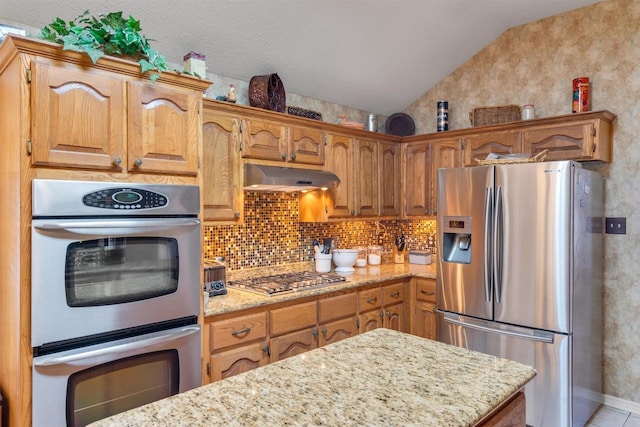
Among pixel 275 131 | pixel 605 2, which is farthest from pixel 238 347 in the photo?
pixel 605 2

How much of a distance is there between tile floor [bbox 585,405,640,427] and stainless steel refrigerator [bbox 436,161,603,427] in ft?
0.23

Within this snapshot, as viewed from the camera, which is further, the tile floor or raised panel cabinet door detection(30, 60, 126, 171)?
the tile floor

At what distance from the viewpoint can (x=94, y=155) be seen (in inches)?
74.4

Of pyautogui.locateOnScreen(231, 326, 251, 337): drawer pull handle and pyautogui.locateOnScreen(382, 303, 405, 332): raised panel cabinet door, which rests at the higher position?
pyautogui.locateOnScreen(231, 326, 251, 337): drawer pull handle

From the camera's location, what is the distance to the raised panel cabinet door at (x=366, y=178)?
3682 millimetres

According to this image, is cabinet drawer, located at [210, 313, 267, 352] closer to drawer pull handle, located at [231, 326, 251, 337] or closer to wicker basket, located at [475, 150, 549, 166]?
drawer pull handle, located at [231, 326, 251, 337]

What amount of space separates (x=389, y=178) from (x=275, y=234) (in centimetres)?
124

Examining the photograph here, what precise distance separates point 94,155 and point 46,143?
19cm

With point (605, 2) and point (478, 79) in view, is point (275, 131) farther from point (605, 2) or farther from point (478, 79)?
point (605, 2)

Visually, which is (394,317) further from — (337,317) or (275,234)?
(275,234)

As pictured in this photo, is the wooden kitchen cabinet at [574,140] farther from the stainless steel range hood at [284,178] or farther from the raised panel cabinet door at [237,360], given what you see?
the raised panel cabinet door at [237,360]

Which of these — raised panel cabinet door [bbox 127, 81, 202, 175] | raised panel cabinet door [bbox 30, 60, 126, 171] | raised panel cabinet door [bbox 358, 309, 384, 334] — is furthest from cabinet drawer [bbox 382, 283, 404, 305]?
raised panel cabinet door [bbox 30, 60, 126, 171]

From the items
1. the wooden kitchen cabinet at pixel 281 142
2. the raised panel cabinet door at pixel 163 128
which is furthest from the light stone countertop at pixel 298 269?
the wooden kitchen cabinet at pixel 281 142

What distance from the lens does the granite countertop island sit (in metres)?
0.94
